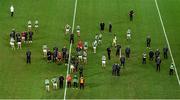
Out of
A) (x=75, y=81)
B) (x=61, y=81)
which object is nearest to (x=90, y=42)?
(x=75, y=81)

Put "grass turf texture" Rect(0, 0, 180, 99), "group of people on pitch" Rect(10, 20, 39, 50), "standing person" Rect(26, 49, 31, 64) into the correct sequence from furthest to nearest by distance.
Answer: "group of people on pitch" Rect(10, 20, 39, 50) < "standing person" Rect(26, 49, 31, 64) < "grass turf texture" Rect(0, 0, 180, 99)

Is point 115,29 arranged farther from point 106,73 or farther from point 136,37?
point 106,73

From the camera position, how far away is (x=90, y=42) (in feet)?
182

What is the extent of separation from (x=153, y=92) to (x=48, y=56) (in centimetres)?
989

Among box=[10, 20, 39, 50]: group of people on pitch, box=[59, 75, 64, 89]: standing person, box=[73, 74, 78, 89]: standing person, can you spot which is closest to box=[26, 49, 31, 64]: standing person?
box=[10, 20, 39, 50]: group of people on pitch

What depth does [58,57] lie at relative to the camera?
2000 inches

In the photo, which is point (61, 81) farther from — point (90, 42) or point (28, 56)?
point (90, 42)

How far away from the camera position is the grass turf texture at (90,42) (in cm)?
4709

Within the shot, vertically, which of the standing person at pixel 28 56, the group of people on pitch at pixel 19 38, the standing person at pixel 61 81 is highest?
the group of people on pitch at pixel 19 38

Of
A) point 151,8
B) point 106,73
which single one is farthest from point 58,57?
point 151,8

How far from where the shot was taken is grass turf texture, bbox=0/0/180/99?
47094 millimetres

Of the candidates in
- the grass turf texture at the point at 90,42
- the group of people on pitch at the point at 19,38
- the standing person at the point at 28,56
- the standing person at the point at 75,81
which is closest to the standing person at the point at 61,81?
the grass turf texture at the point at 90,42

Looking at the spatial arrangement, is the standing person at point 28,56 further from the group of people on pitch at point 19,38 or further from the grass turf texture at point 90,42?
the group of people on pitch at point 19,38

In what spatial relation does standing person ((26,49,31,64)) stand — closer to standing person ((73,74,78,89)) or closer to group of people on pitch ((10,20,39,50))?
group of people on pitch ((10,20,39,50))
